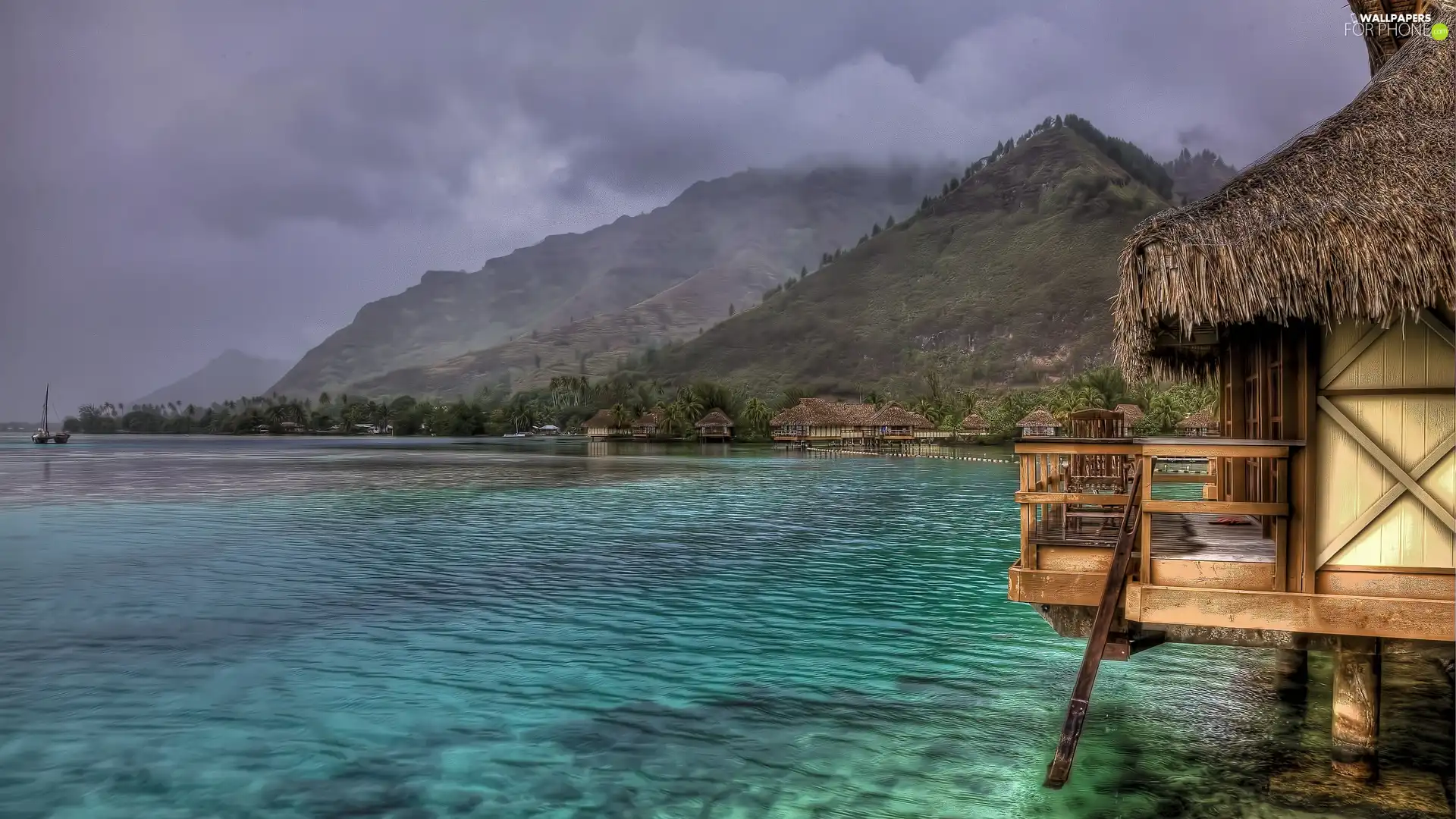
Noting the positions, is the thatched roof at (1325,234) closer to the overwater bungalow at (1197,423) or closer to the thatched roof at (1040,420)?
the overwater bungalow at (1197,423)

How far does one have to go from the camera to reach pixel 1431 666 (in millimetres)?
9797

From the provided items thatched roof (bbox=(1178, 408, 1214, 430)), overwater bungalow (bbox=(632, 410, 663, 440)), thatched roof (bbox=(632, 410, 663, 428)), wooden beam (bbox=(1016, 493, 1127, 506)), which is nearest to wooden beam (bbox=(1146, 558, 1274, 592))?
wooden beam (bbox=(1016, 493, 1127, 506))

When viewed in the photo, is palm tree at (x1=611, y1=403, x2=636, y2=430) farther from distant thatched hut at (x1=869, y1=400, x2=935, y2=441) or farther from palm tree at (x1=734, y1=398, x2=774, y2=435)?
distant thatched hut at (x1=869, y1=400, x2=935, y2=441)

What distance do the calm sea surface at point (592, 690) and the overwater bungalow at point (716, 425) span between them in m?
81.9

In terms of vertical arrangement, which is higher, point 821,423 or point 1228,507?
point 821,423

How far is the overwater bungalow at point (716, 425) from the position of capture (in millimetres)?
104500

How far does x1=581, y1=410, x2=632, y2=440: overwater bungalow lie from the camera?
12283 cm

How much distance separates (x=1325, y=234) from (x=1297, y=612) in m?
2.53

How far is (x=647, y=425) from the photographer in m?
121

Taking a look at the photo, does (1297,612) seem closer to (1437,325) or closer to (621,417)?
(1437,325)

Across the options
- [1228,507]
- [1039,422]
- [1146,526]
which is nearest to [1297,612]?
[1228,507]

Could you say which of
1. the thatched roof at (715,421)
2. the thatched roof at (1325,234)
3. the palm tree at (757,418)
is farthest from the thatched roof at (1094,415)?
the palm tree at (757,418)

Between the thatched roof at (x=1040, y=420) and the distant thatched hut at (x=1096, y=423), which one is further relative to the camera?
the thatched roof at (x=1040, y=420)

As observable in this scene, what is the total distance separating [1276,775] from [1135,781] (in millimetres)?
1095
